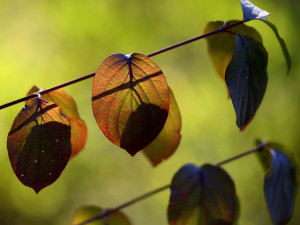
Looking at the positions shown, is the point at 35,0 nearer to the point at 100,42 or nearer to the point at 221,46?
the point at 100,42

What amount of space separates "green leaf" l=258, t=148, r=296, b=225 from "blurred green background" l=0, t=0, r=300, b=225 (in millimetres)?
2954

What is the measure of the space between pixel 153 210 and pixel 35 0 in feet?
7.59

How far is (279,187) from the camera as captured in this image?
941mm

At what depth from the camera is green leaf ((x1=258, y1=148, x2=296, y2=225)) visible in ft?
3.02

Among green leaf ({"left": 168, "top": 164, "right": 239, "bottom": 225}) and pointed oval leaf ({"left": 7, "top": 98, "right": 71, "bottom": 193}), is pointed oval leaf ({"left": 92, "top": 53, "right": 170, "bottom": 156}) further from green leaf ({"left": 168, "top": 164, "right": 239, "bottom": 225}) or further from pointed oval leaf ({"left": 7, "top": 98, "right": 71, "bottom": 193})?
green leaf ({"left": 168, "top": 164, "right": 239, "bottom": 225})

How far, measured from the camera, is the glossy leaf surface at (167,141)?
2.83 feet

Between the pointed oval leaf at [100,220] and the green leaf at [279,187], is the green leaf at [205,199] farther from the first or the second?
the pointed oval leaf at [100,220]

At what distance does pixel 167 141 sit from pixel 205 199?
15 centimetres

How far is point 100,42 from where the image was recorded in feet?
13.6

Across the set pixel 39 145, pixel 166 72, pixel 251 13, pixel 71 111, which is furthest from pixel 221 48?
pixel 166 72

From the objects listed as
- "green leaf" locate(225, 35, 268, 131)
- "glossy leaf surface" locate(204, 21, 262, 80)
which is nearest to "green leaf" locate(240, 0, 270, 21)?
"green leaf" locate(225, 35, 268, 131)

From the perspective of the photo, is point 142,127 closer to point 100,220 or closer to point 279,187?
point 279,187

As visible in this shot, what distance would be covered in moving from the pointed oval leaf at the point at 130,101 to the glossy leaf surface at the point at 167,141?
0.19m

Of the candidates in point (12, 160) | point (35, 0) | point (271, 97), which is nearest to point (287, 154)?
point (12, 160)
